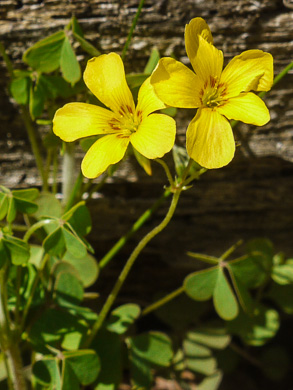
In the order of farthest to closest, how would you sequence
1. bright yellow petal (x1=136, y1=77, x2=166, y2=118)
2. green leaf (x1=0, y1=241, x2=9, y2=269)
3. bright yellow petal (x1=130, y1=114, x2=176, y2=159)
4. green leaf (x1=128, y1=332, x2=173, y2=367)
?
1. green leaf (x1=128, y1=332, x2=173, y2=367)
2. green leaf (x1=0, y1=241, x2=9, y2=269)
3. bright yellow petal (x1=136, y1=77, x2=166, y2=118)
4. bright yellow petal (x1=130, y1=114, x2=176, y2=159)

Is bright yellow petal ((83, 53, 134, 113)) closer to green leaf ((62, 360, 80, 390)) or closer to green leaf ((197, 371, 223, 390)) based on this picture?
green leaf ((62, 360, 80, 390))

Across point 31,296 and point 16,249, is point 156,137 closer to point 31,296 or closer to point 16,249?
point 16,249

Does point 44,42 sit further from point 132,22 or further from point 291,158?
point 291,158

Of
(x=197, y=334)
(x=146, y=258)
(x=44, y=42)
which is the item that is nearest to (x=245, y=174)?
(x=146, y=258)

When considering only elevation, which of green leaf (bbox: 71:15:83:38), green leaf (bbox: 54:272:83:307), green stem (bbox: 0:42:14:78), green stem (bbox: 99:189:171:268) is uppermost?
green leaf (bbox: 71:15:83:38)

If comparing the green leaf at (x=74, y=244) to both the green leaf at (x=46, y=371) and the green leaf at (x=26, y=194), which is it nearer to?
the green leaf at (x=26, y=194)

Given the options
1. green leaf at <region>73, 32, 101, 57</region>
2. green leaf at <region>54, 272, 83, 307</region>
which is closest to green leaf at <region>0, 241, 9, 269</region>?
green leaf at <region>54, 272, 83, 307</region>

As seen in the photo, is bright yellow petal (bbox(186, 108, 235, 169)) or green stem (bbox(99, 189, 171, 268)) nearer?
bright yellow petal (bbox(186, 108, 235, 169))
